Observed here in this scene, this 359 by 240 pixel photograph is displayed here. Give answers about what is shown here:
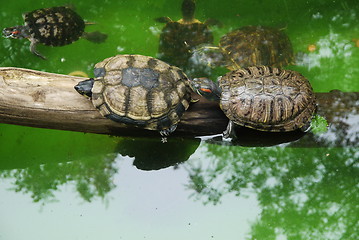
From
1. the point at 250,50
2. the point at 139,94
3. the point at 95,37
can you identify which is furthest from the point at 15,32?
the point at 250,50

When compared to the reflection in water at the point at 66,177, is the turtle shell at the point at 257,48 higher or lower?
higher

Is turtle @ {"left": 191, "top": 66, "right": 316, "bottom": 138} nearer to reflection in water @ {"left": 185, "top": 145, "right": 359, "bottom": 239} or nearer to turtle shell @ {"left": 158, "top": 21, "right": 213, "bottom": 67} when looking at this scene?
reflection in water @ {"left": 185, "top": 145, "right": 359, "bottom": 239}

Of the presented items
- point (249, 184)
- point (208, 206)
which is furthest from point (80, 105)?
point (249, 184)

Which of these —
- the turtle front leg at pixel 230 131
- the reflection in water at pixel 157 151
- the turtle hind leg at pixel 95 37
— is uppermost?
the turtle hind leg at pixel 95 37

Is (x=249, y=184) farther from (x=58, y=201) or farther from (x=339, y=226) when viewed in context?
(x=58, y=201)

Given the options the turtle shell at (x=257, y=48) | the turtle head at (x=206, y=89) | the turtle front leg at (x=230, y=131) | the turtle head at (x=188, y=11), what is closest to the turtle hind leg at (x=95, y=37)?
the turtle head at (x=188, y=11)

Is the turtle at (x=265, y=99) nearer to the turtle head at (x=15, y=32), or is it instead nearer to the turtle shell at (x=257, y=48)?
the turtle shell at (x=257, y=48)
